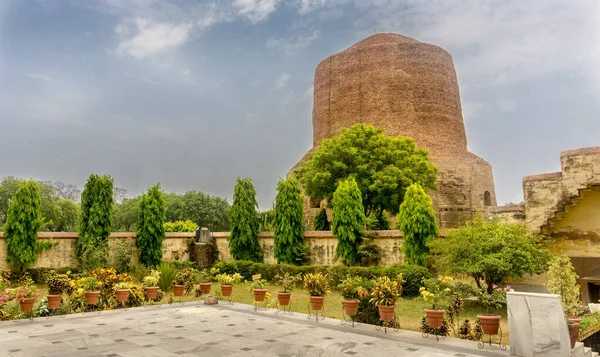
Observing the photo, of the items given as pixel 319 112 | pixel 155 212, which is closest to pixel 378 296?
pixel 155 212

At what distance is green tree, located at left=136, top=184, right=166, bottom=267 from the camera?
59.6ft

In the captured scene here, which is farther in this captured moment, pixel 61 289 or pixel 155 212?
pixel 155 212

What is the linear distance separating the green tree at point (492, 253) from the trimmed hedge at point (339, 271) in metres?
1.07

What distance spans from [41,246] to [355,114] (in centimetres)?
2171

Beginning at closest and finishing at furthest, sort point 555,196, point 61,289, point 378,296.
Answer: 1. point 378,296
2. point 61,289
3. point 555,196

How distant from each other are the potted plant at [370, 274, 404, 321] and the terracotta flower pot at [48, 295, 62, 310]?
7000mm

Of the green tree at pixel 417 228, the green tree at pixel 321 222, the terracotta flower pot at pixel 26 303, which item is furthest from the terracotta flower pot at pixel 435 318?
the green tree at pixel 321 222

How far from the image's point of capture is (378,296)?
27.1ft

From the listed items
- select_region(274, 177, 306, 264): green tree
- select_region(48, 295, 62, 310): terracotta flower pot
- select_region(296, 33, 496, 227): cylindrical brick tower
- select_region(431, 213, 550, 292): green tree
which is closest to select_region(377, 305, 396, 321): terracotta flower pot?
select_region(431, 213, 550, 292): green tree

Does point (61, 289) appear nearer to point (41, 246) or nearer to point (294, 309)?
point (294, 309)

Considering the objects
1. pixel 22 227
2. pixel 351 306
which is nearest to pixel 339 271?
pixel 351 306

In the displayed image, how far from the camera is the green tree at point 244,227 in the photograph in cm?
1895

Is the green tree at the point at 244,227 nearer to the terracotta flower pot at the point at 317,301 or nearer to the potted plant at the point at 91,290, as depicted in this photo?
the potted plant at the point at 91,290

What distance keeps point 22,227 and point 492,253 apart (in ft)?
51.6
